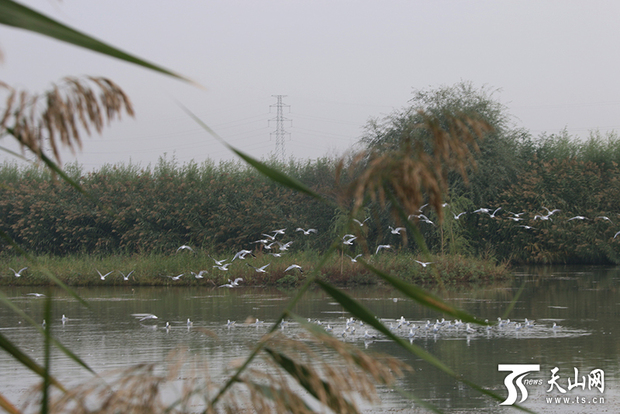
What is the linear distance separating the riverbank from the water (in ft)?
2.55

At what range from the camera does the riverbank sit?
53.4 feet

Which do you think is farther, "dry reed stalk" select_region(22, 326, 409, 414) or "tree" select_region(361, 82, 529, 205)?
"tree" select_region(361, 82, 529, 205)

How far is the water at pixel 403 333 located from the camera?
6.05 m

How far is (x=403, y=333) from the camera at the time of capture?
30.4 ft

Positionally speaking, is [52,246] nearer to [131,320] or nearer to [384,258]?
[384,258]

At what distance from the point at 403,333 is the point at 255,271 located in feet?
26.8

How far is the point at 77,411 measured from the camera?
0.88 m

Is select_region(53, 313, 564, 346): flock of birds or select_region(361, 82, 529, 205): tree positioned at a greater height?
select_region(361, 82, 529, 205): tree

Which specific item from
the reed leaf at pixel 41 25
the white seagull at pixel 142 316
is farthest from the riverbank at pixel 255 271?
the reed leaf at pixel 41 25

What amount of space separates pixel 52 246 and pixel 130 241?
3697 mm

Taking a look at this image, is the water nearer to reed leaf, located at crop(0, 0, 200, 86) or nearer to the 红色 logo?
the 红色 logo

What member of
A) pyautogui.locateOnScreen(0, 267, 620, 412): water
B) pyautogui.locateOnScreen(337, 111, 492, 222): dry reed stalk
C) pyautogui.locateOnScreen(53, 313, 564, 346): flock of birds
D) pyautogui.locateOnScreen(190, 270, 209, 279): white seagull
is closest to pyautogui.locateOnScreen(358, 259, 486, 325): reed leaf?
pyautogui.locateOnScreen(337, 111, 492, 222): dry reed stalk

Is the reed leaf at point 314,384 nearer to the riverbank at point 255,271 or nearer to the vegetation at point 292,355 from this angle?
the vegetation at point 292,355

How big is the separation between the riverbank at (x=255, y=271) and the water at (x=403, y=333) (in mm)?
777
